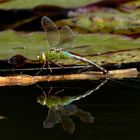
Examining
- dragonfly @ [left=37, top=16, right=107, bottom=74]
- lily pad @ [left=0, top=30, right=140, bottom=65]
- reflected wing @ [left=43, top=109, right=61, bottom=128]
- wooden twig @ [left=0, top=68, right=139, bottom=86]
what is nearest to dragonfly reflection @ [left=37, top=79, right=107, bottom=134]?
reflected wing @ [left=43, top=109, right=61, bottom=128]

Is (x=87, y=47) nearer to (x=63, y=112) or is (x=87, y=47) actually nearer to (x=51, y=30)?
(x=51, y=30)

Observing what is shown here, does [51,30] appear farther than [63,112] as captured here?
Yes

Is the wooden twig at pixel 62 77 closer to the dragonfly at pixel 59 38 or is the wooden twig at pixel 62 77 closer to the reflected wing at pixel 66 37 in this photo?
the dragonfly at pixel 59 38

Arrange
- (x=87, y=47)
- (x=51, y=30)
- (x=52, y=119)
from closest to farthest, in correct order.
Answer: (x=52, y=119) → (x=51, y=30) → (x=87, y=47)

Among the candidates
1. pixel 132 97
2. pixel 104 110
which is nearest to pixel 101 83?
pixel 132 97

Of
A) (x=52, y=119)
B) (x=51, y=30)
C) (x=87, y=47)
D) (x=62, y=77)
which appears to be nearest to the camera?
(x=52, y=119)

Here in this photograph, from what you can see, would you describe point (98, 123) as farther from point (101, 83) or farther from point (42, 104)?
point (101, 83)

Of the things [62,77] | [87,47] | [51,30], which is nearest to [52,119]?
[62,77]
